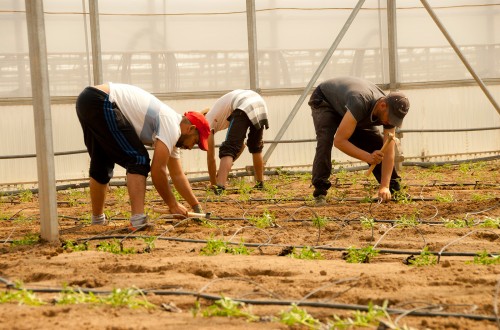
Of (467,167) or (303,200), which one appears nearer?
(303,200)

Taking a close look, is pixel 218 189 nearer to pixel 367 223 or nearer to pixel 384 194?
pixel 384 194

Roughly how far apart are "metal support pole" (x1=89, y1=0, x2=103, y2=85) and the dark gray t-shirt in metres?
4.79

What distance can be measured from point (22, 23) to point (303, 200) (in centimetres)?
569

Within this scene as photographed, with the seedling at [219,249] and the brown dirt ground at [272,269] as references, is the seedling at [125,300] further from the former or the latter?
the seedling at [219,249]

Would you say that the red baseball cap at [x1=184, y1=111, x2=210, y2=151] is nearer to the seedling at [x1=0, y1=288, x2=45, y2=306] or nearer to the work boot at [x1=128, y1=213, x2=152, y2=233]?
the work boot at [x1=128, y1=213, x2=152, y2=233]

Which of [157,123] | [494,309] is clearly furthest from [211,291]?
[157,123]

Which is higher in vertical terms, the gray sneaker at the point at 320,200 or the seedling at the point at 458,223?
the seedling at the point at 458,223

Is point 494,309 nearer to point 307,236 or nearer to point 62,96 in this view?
point 307,236

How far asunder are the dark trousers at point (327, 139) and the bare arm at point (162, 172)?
6.42 ft

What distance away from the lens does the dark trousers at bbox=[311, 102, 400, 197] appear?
8.53 m

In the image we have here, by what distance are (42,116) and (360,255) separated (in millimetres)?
2530

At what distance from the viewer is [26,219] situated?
801cm

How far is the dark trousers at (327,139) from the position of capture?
28.0 ft

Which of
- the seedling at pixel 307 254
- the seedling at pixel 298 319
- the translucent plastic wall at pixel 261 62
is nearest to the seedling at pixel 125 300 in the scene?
the seedling at pixel 298 319
